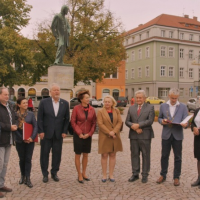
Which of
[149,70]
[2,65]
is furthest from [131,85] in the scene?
[2,65]

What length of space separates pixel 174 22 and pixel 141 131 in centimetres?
5090

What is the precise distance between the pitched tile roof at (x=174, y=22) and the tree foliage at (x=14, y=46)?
1151 inches

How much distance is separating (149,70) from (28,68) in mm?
29927

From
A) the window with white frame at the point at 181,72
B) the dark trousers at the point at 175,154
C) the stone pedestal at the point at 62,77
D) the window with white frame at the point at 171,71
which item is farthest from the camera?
the window with white frame at the point at 181,72

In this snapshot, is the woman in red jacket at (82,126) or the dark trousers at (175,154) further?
the woman in red jacket at (82,126)

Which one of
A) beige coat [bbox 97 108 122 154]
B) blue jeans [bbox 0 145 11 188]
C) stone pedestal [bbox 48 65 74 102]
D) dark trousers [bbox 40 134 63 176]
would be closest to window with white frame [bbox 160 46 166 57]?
stone pedestal [bbox 48 65 74 102]

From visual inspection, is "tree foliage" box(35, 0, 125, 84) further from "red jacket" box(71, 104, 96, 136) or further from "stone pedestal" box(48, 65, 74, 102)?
"red jacket" box(71, 104, 96, 136)

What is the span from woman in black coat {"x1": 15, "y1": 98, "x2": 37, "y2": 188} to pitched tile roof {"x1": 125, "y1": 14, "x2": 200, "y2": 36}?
46801 mm

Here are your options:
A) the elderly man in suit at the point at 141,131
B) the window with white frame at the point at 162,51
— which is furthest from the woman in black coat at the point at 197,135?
the window with white frame at the point at 162,51

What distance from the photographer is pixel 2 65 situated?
22.7 metres

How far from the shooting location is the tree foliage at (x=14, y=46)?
22.9 m

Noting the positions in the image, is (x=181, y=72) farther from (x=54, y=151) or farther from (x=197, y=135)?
(x=54, y=151)

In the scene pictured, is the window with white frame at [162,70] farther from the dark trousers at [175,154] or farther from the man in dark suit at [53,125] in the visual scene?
the man in dark suit at [53,125]

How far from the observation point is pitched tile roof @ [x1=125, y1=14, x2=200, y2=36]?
50531mm
